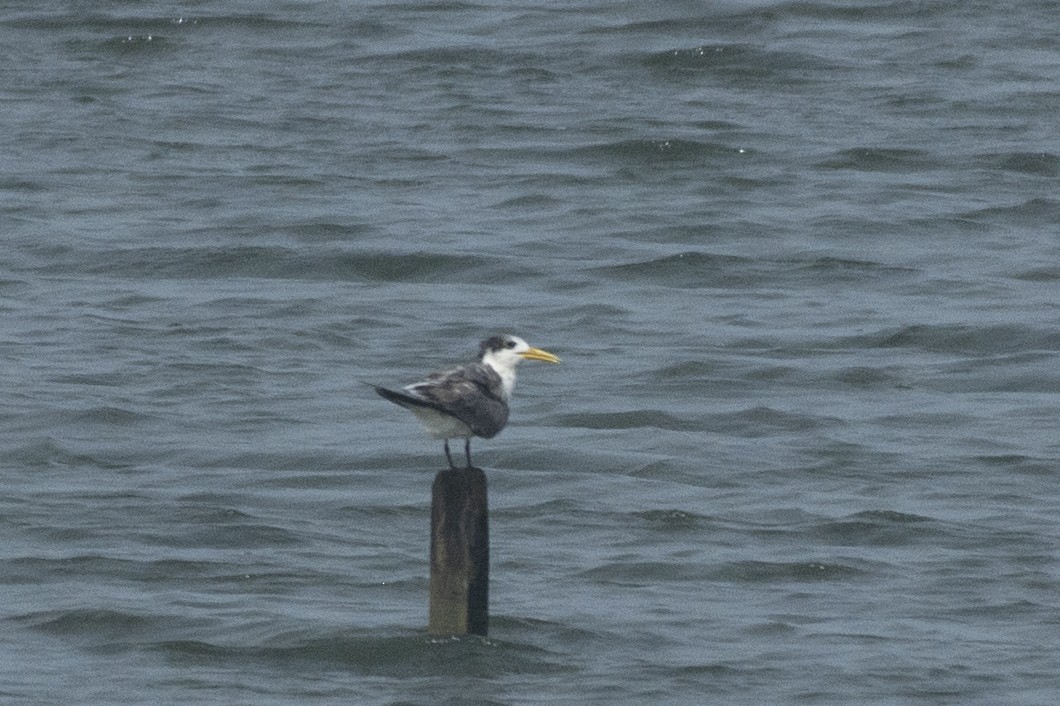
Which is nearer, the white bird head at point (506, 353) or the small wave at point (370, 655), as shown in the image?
the white bird head at point (506, 353)

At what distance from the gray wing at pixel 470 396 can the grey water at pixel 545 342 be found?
1.29 m

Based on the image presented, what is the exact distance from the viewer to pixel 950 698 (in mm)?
13484

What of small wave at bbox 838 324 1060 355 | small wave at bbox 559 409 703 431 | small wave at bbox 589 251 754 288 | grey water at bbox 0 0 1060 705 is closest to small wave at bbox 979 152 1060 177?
grey water at bbox 0 0 1060 705

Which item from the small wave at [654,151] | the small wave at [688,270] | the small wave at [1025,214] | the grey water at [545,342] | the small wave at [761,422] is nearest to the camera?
the grey water at [545,342]

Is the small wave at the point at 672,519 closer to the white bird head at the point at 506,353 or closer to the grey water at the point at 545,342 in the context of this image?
the grey water at the point at 545,342

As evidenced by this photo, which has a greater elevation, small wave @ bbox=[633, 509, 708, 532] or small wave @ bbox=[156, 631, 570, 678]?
small wave @ bbox=[156, 631, 570, 678]

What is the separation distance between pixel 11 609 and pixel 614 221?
1308 centimetres

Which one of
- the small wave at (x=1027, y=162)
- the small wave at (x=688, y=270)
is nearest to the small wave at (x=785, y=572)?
the small wave at (x=688, y=270)

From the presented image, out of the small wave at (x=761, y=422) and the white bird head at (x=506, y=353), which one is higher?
the white bird head at (x=506, y=353)

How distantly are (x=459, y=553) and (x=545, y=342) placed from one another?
984 cm

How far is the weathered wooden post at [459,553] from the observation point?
12.0m

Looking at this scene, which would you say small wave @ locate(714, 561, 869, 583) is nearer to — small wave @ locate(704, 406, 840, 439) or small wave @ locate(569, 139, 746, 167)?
small wave @ locate(704, 406, 840, 439)

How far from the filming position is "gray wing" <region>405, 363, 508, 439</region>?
11.8 meters

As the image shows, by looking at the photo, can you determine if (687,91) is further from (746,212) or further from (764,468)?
(764,468)
